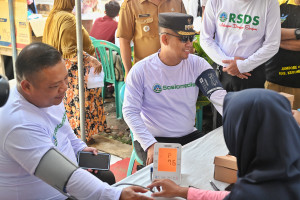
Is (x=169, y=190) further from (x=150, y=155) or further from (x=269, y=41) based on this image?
(x=269, y=41)

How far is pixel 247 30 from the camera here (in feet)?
8.66

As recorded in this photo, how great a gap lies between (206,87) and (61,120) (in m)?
1.05

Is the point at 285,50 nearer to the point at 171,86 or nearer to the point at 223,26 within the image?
the point at 223,26

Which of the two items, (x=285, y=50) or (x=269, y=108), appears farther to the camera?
(x=285, y=50)

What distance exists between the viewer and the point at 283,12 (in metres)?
2.89

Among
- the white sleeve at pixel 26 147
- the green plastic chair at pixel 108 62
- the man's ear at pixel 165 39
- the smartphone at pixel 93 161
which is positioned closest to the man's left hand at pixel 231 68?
the man's ear at pixel 165 39

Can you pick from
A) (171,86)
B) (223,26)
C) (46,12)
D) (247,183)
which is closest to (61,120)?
(171,86)

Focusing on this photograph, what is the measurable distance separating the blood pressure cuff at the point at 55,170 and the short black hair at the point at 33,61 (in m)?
0.39

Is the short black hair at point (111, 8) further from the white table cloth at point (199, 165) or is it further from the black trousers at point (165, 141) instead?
the white table cloth at point (199, 165)

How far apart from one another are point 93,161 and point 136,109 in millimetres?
547

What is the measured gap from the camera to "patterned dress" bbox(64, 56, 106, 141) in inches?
142

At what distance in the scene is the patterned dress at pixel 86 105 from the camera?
360cm

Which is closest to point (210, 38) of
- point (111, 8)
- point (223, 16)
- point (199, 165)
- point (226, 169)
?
point (223, 16)

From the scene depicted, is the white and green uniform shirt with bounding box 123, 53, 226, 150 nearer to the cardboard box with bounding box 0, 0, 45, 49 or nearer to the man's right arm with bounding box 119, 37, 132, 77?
the man's right arm with bounding box 119, 37, 132, 77
